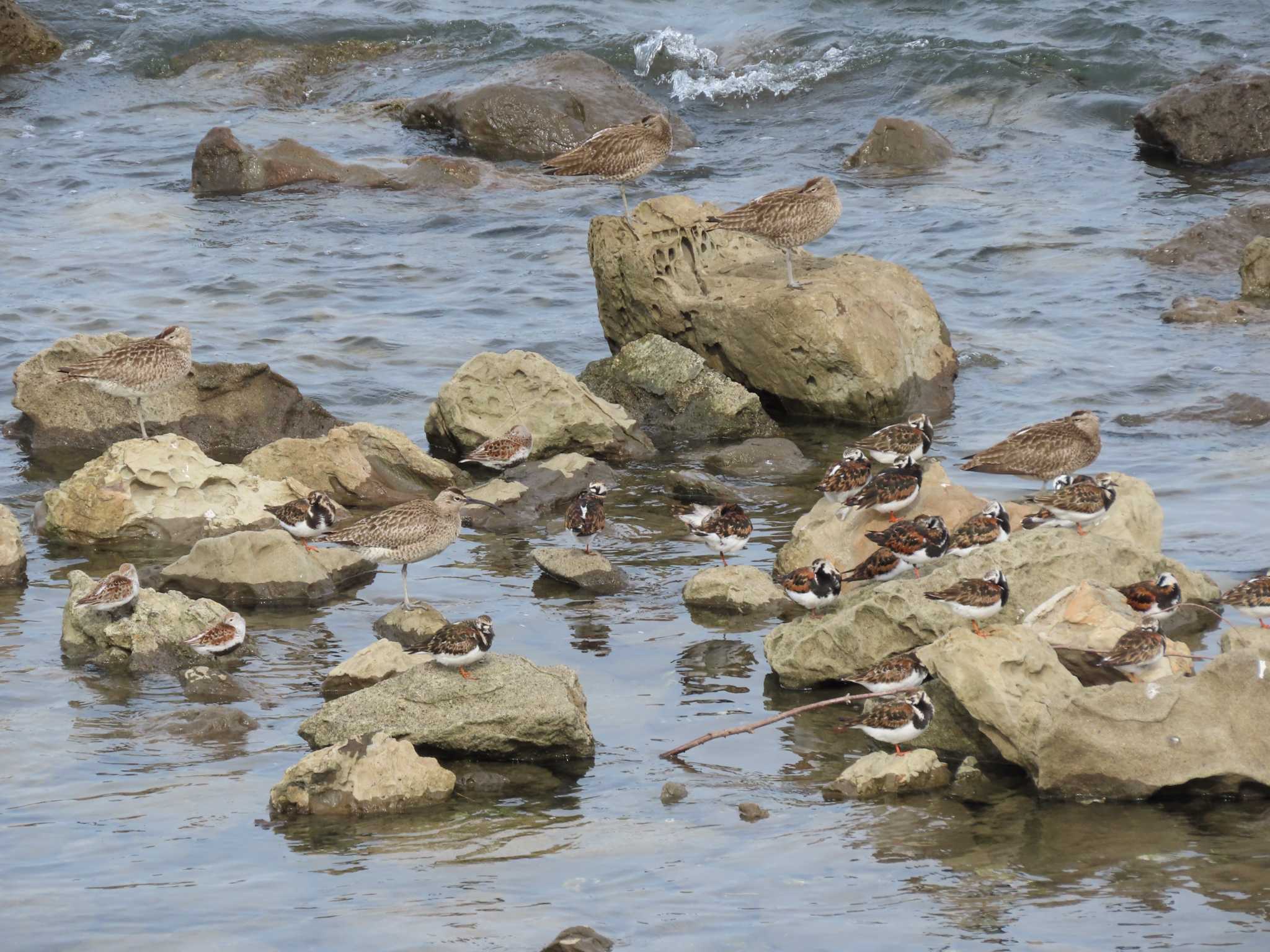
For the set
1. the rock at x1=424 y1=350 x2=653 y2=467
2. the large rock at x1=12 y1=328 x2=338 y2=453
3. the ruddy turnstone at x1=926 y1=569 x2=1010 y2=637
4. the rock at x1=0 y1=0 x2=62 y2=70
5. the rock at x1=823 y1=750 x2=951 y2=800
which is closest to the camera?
the rock at x1=823 y1=750 x2=951 y2=800

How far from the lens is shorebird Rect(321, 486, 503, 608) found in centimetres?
1238

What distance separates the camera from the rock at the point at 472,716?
969 centimetres

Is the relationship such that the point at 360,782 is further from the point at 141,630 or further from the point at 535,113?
the point at 535,113

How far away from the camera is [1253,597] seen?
10898mm

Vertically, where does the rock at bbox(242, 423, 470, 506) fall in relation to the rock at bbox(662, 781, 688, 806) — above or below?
above

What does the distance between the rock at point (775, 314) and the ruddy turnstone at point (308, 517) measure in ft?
19.2

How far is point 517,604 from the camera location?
12.9 m

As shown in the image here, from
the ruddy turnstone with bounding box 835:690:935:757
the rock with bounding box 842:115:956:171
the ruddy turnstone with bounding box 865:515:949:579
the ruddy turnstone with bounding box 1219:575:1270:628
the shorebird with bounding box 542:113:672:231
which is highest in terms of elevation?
the shorebird with bounding box 542:113:672:231

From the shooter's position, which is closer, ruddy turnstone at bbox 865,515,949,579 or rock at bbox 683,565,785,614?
ruddy turnstone at bbox 865,515,949,579

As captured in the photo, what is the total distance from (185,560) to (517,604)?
2.72 m

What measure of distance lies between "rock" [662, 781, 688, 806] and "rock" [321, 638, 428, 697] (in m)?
2.19

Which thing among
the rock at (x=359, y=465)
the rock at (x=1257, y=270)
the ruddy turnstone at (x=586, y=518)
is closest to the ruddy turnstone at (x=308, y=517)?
the rock at (x=359, y=465)

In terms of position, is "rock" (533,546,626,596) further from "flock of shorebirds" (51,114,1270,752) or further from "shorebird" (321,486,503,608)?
"shorebird" (321,486,503,608)

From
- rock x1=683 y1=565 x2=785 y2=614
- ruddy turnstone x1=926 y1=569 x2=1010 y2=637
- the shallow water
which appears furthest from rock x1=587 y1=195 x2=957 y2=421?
ruddy turnstone x1=926 y1=569 x2=1010 y2=637
